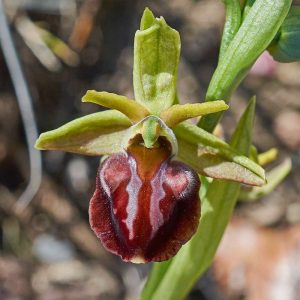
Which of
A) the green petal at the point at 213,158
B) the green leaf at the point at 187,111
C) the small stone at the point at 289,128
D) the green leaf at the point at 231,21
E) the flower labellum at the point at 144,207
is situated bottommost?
the small stone at the point at 289,128

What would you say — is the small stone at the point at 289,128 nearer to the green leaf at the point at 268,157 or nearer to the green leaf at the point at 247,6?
the green leaf at the point at 268,157

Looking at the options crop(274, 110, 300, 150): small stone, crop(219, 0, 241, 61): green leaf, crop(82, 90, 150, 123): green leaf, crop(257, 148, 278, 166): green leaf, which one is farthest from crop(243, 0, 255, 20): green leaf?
crop(274, 110, 300, 150): small stone

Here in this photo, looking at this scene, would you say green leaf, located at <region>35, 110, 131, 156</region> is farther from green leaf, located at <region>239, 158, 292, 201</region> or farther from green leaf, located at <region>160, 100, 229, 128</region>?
green leaf, located at <region>239, 158, 292, 201</region>

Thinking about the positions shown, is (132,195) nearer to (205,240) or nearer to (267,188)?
(205,240)

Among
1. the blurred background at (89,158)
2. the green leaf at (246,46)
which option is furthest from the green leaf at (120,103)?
the blurred background at (89,158)

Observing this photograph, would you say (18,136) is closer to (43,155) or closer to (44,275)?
(43,155)

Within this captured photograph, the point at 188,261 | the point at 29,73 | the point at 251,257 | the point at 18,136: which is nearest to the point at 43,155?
the point at 18,136
